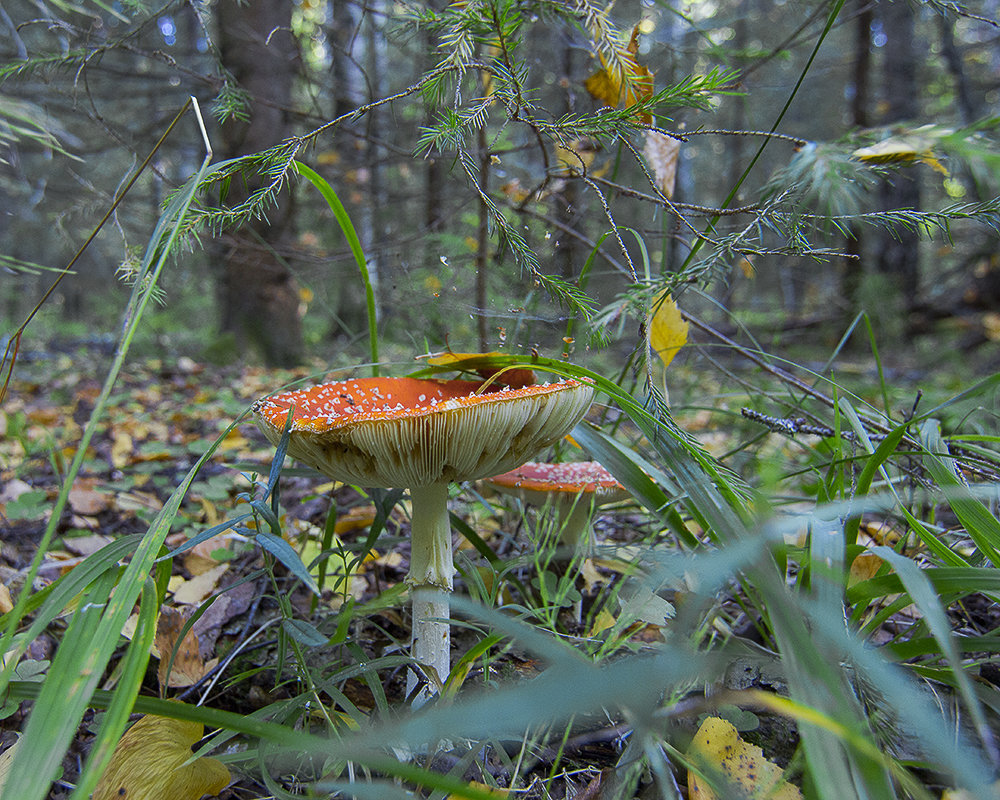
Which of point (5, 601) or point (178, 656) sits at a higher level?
point (5, 601)

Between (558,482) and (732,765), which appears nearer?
(732,765)

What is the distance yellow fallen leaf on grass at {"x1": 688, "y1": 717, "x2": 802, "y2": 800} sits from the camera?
3.17ft

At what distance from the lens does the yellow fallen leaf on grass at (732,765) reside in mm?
966

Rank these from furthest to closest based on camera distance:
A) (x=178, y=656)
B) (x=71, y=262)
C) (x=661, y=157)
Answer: (x=661, y=157) < (x=178, y=656) < (x=71, y=262)

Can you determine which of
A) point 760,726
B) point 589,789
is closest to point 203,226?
point 589,789

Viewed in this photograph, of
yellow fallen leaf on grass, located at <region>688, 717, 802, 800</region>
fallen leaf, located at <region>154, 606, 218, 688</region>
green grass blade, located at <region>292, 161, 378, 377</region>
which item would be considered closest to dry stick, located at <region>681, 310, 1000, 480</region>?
yellow fallen leaf on grass, located at <region>688, 717, 802, 800</region>

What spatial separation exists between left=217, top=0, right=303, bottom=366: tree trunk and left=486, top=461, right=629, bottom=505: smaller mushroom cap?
3.15 meters

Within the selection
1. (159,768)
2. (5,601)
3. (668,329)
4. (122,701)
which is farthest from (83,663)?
(668,329)

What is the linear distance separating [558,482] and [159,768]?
1.01m

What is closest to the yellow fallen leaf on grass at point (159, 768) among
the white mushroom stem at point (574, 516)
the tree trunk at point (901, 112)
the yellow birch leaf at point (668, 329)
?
the white mushroom stem at point (574, 516)

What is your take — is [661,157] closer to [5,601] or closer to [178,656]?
[178,656]

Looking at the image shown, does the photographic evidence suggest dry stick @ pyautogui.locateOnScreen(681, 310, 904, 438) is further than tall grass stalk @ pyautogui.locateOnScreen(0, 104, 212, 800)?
Yes

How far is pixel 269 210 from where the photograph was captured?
4145 millimetres

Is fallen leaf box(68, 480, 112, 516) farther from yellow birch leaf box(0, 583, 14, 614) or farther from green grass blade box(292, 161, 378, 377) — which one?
green grass blade box(292, 161, 378, 377)
